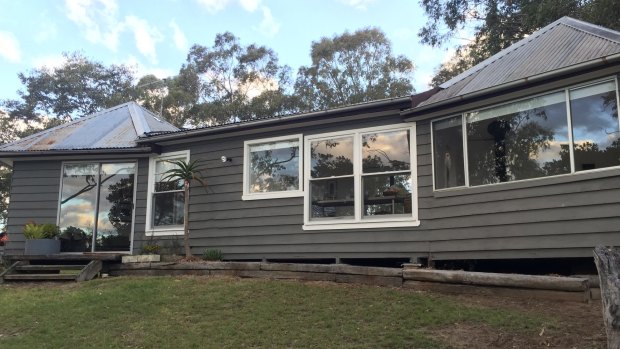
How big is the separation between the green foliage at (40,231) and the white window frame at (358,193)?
5.42 m

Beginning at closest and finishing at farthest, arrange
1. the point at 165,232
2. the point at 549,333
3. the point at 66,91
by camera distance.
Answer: the point at 549,333, the point at 165,232, the point at 66,91

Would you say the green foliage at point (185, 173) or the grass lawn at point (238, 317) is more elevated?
the green foliage at point (185, 173)

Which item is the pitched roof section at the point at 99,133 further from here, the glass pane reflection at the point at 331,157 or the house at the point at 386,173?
the glass pane reflection at the point at 331,157

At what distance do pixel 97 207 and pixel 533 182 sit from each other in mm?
8740

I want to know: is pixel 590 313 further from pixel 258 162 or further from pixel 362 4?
pixel 362 4

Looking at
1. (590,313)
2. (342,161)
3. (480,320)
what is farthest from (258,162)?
(590,313)

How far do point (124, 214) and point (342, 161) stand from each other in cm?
510

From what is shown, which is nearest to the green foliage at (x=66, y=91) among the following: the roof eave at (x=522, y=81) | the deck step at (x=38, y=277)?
the deck step at (x=38, y=277)

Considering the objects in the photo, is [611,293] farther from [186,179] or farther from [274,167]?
[186,179]

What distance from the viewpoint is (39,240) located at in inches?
390

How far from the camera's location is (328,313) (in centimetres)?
580

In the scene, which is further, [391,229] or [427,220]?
[391,229]

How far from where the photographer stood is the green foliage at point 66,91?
34.9 meters

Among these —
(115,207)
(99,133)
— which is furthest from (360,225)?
(99,133)
